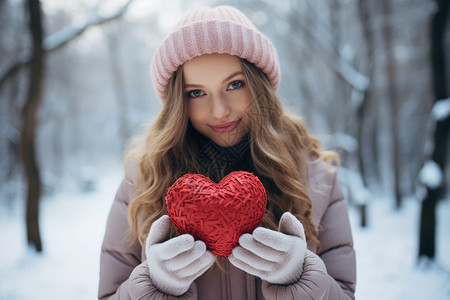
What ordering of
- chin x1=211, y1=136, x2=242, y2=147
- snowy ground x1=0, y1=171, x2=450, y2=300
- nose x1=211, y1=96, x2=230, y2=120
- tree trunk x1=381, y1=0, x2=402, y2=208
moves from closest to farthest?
1. nose x1=211, y1=96, x2=230, y2=120
2. chin x1=211, y1=136, x2=242, y2=147
3. snowy ground x1=0, y1=171, x2=450, y2=300
4. tree trunk x1=381, y1=0, x2=402, y2=208

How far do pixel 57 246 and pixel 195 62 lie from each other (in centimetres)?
560

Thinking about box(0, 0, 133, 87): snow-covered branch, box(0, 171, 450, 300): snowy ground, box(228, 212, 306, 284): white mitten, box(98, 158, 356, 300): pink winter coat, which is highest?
box(0, 0, 133, 87): snow-covered branch

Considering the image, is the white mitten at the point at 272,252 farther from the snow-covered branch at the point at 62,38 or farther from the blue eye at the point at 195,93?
the snow-covered branch at the point at 62,38

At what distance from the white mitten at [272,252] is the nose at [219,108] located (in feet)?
1.53

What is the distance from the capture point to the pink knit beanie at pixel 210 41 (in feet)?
3.55

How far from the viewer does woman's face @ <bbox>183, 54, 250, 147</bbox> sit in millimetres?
1090

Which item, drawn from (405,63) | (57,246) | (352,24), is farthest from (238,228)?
(405,63)

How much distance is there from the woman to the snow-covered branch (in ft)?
11.2

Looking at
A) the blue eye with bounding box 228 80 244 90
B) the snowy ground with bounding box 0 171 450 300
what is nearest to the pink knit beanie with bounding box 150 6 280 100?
the blue eye with bounding box 228 80 244 90

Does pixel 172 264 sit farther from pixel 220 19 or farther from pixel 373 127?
pixel 373 127

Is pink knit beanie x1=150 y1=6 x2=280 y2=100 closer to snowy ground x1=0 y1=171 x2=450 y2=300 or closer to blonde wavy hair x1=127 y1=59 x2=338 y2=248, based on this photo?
blonde wavy hair x1=127 y1=59 x2=338 y2=248

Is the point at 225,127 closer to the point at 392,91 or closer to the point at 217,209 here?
the point at 217,209

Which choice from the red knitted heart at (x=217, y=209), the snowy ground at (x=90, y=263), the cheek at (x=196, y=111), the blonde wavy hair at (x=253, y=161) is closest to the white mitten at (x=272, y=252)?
the red knitted heart at (x=217, y=209)

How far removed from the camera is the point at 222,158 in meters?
1.24
